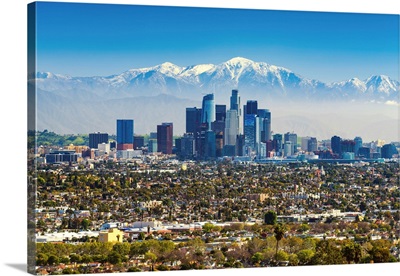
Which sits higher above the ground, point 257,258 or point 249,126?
point 249,126

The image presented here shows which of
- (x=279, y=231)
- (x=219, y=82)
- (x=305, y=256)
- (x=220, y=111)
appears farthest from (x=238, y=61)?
(x=305, y=256)

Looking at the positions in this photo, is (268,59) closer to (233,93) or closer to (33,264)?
(233,93)

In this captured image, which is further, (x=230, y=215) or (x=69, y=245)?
(x=230, y=215)

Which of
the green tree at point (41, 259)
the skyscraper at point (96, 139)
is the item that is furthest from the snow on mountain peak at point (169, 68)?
the green tree at point (41, 259)

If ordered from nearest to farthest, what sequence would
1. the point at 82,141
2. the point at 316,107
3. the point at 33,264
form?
1. the point at 33,264
2. the point at 82,141
3. the point at 316,107

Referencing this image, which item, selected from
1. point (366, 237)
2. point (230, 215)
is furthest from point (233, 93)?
point (366, 237)

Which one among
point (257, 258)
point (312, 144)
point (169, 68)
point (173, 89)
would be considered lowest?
point (257, 258)

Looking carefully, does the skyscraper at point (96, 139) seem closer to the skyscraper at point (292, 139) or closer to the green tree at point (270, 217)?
the green tree at point (270, 217)

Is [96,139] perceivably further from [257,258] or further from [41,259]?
[257,258]
